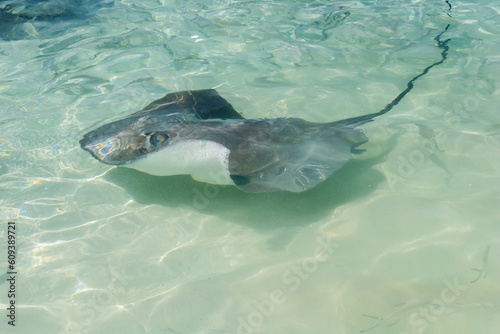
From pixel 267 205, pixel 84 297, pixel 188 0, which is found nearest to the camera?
pixel 84 297

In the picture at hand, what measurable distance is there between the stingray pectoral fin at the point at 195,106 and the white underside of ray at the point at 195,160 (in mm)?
1082

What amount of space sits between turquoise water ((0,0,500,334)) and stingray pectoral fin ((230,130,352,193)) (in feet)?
1.33

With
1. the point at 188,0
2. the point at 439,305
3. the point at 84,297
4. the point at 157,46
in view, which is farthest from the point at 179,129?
the point at 188,0

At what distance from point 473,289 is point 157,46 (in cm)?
677

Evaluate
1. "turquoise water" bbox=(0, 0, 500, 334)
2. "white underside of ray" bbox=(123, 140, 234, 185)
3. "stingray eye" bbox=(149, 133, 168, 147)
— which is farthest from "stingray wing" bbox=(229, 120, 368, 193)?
"stingray eye" bbox=(149, 133, 168, 147)

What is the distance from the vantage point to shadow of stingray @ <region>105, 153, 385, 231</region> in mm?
3904

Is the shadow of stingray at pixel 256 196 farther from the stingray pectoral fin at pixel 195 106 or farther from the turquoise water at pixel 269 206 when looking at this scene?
the stingray pectoral fin at pixel 195 106

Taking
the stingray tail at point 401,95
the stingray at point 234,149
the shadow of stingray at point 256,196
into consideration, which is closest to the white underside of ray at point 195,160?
the stingray at point 234,149

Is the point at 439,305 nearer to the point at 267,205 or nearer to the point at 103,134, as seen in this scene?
the point at 267,205

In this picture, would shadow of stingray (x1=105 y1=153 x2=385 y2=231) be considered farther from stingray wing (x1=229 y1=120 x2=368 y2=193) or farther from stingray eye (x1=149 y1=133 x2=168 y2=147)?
stingray eye (x1=149 y1=133 x2=168 y2=147)

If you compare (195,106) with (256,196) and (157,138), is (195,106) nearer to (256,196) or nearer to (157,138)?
(157,138)

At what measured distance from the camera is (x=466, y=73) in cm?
619

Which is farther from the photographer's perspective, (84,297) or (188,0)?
(188,0)

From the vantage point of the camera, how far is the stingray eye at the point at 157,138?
3904 millimetres
